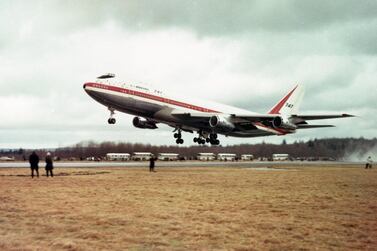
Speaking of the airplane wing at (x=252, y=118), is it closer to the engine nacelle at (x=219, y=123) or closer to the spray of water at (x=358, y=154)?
the engine nacelle at (x=219, y=123)

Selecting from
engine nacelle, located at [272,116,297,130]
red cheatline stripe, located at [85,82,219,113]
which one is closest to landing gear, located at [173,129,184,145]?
red cheatline stripe, located at [85,82,219,113]

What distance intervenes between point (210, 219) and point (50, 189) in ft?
39.0

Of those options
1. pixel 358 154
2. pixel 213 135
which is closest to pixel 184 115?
pixel 213 135

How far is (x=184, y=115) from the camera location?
50.8 m

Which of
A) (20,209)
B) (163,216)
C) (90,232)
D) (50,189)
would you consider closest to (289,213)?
(163,216)

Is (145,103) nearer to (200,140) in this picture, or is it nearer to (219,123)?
(219,123)

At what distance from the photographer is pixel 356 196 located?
2189 cm

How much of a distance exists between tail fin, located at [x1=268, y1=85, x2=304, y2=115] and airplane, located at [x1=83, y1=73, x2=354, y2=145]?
14.0 feet

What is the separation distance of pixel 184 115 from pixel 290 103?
77.2 ft

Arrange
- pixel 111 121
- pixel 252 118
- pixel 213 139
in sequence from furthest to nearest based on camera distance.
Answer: pixel 213 139, pixel 252 118, pixel 111 121

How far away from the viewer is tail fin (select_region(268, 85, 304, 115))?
221ft

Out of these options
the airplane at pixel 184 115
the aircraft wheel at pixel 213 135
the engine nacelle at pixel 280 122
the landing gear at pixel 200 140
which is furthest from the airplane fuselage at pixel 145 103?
the engine nacelle at pixel 280 122

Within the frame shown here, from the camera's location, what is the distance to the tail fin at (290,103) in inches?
2653

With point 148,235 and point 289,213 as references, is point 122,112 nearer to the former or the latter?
point 289,213
